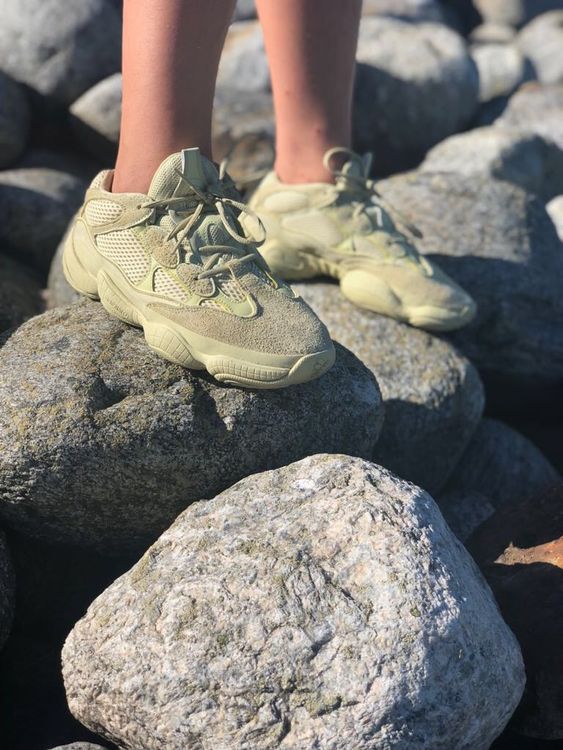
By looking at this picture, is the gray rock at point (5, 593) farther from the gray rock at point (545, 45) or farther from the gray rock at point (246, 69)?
the gray rock at point (545, 45)

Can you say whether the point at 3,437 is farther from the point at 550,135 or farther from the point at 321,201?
the point at 550,135

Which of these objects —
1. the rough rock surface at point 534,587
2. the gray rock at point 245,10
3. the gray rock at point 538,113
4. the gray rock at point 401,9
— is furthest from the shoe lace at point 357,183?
the gray rock at point 401,9

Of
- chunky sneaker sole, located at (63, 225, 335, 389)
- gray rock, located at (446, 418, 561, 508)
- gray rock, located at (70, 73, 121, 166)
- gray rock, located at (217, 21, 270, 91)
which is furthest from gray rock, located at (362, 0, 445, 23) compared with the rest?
chunky sneaker sole, located at (63, 225, 335, 389)

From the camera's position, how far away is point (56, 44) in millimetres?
5699

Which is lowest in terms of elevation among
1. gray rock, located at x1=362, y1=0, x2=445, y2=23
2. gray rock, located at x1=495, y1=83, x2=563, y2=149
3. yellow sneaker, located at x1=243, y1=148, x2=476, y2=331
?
gray rock, located at x1=495, y1=83, x2=563, y2=149

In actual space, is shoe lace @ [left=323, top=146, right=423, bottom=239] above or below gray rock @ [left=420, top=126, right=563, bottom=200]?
above

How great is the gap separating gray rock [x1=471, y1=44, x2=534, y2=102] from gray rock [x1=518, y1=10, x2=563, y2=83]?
0.87 metres

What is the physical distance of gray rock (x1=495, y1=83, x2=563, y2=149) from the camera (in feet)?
24.7

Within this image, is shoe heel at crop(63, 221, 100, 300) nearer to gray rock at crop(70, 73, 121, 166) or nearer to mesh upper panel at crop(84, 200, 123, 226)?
mesh upper panel at crop(84, 200, 123, 226)

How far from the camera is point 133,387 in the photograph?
8.69ft

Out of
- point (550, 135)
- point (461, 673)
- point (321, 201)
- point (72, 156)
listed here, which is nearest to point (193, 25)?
point (321, 201)

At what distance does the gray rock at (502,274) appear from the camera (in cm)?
405

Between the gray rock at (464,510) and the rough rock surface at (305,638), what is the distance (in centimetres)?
103

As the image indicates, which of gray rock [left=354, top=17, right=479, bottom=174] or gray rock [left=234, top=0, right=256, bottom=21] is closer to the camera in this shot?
gray rock [left=354, top=17, right=479, bottom=174]
